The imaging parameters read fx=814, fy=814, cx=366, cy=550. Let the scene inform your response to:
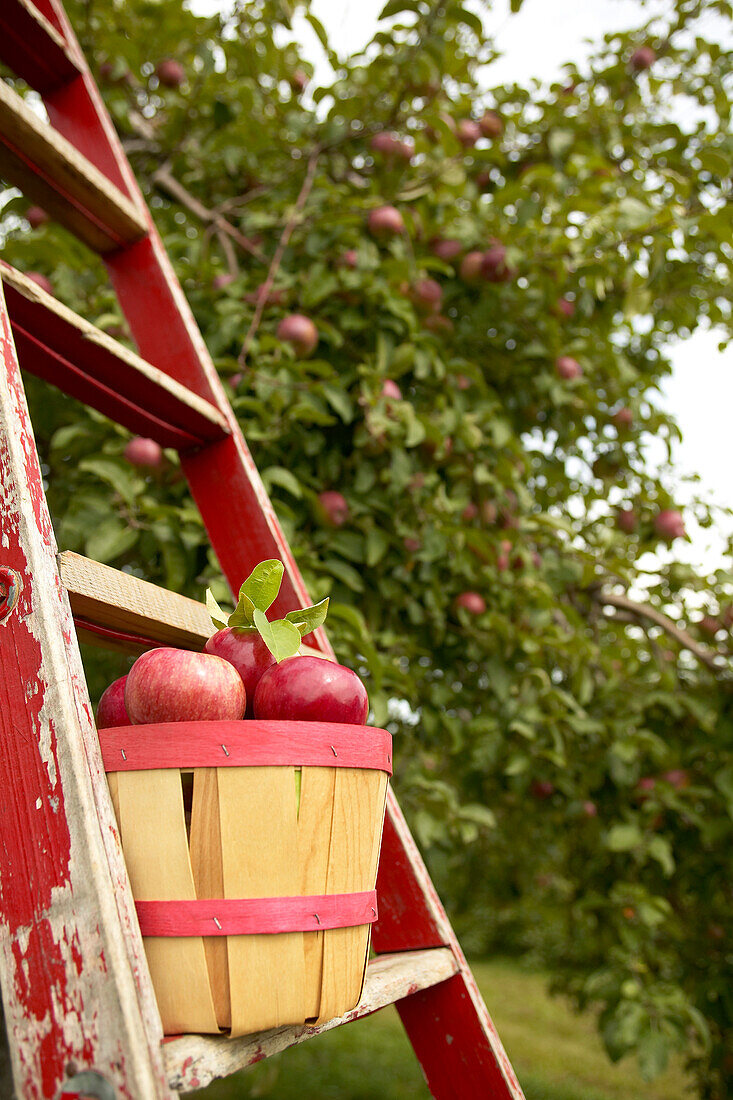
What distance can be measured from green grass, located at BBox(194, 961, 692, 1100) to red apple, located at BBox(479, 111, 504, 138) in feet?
11.4

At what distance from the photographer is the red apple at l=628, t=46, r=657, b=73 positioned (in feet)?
8.84

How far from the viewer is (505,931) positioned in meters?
9.83

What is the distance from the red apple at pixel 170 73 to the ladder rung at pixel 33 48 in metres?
1.42

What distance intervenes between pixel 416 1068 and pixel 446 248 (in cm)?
484

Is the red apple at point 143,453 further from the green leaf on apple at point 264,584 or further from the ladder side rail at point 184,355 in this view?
the green leaf on apple at point 264,584

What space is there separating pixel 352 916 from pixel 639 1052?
5.64 ft

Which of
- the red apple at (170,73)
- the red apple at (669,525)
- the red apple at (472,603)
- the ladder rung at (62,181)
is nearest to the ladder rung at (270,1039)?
the ladder rung at (62,181)

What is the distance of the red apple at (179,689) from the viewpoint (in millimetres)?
698

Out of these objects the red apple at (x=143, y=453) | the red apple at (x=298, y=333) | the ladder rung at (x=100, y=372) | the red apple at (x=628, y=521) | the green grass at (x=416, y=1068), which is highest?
the red apple at (x=298, y=333)

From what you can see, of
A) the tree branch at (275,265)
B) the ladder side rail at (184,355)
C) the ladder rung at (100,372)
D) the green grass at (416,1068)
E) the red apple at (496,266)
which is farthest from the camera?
the green grass at (416,1068)

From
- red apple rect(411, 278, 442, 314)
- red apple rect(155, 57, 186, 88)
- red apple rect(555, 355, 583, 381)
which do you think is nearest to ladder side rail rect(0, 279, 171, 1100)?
red apple rect(411, 278, 442, 314)

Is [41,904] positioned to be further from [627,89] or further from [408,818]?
[627,89]

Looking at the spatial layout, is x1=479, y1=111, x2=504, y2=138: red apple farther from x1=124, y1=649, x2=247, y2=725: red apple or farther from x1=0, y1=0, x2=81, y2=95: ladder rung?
x1=124, y1=649, x2=247, y2=725: red apple

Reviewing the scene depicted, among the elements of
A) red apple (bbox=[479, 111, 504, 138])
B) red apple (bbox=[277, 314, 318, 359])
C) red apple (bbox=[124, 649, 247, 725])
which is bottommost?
red apple (bbox=[124, 649, 247, 725])
